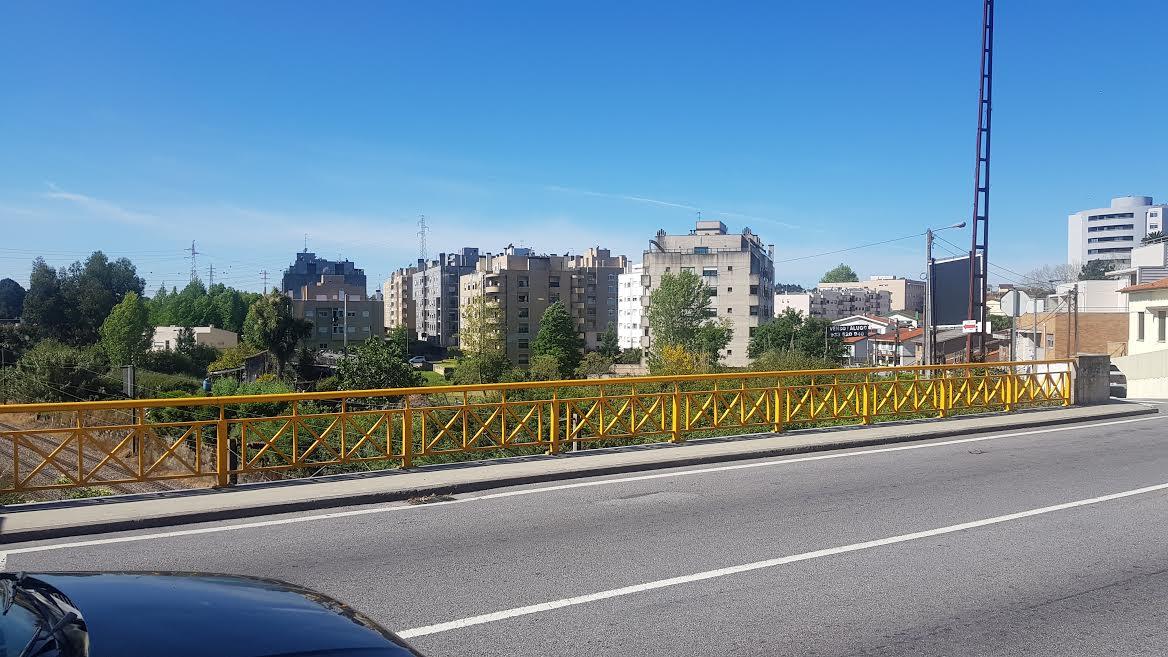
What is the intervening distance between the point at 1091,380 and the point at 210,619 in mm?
23616

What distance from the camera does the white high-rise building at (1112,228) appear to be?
561 feet

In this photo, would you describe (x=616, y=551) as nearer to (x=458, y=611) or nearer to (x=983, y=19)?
(x=458, y=611)

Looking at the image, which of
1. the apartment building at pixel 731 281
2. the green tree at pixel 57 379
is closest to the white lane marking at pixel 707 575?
the green tree at pixel 57 379

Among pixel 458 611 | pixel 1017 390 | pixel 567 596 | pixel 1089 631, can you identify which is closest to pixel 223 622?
pixel 458 611

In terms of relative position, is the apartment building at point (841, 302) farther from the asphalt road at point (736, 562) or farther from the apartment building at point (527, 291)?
the asphalt road at point (736, 562)

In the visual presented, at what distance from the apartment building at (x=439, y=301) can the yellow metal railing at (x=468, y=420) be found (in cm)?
12073

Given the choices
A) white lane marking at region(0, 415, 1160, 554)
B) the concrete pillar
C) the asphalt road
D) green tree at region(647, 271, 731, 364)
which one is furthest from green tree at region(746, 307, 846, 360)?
the asphalt road

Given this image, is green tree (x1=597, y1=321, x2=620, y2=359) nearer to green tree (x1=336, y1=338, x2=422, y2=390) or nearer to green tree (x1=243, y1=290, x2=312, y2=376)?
green tree (x1=243, y1=290, x2=312, y2=376)

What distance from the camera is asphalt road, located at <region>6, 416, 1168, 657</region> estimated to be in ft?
18.2

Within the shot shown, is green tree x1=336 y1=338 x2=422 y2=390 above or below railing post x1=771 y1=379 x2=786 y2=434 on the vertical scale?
below

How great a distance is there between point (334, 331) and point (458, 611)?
119 meters

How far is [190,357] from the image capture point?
78.8m

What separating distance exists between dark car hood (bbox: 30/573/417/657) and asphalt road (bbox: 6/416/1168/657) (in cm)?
203

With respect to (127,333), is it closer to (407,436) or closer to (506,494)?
Result: (407,436)
